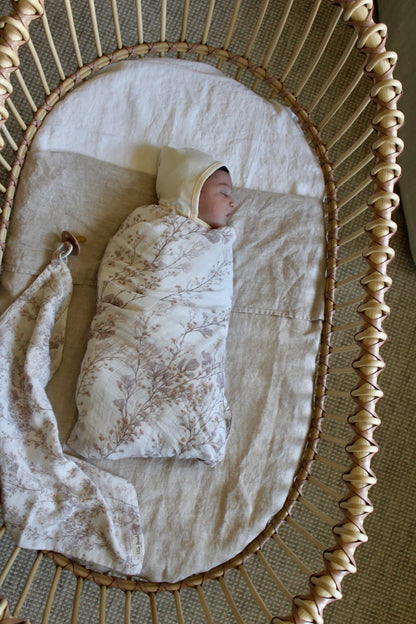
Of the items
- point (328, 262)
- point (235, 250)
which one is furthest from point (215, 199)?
point (328, 262)

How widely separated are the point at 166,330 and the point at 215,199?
241 millimetres

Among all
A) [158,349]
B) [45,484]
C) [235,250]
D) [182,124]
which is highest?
[182,124]

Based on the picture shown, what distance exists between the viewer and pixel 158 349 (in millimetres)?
869

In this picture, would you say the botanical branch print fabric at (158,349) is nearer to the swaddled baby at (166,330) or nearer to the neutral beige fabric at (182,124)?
Result: the swaddled baby at (166,330)

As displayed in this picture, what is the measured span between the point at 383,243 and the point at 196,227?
30cm

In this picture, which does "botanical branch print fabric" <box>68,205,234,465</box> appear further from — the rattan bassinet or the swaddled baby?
the rattan bassinet

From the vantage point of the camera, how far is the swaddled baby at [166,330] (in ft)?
2.80

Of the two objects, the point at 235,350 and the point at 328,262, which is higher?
the point at 328,262

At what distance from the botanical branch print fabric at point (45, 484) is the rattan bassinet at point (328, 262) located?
0.04 m

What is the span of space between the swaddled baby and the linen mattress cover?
0.18 feet

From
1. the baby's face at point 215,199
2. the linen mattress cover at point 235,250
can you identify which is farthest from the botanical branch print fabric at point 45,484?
the baby's face at point 215,199

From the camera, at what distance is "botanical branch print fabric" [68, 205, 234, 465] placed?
2.79ft

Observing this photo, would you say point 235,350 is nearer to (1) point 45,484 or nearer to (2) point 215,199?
(2) point 215,199

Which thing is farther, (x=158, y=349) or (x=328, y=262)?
(x=328, y=262)
